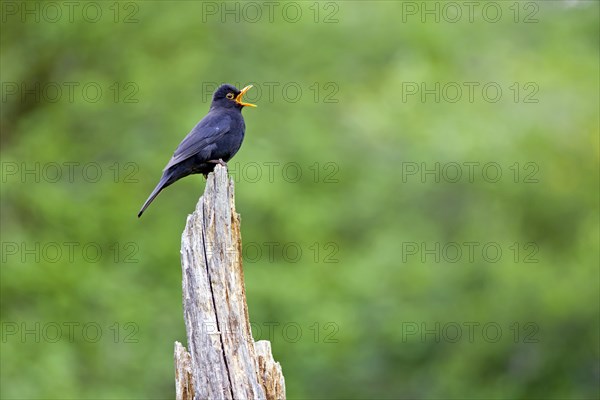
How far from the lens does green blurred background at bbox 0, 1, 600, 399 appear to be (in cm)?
1439

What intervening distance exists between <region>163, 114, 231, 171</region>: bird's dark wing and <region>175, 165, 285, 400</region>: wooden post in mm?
2264

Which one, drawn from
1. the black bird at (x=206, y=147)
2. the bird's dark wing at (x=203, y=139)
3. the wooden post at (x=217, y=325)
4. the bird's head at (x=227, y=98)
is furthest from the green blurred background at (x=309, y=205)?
the wooden post at (x=217, y=325)

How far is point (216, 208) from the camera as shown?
6207 millimetres

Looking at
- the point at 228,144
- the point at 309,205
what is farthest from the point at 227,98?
the point at 309,205

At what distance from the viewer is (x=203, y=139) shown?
28.0 ft

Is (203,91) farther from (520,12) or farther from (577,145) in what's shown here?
(520,12)

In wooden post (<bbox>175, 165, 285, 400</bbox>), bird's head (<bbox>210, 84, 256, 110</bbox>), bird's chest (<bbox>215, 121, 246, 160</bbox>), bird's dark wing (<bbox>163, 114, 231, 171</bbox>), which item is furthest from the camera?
bird's head (<bbox>210, 84, 256, 110</bbox>)

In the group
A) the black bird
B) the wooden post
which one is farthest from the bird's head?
the wooden post

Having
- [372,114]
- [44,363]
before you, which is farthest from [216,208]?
[372,114]

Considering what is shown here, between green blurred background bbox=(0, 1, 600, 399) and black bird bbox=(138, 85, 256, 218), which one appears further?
green blurred background bbox=(0, 1, 600, 399)

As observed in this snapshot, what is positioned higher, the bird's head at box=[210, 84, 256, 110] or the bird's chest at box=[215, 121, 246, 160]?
the bird's head at box=[210, 84, 256, 110]

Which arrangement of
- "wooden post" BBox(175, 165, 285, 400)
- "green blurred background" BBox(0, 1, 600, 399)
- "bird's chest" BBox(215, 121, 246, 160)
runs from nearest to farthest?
"wooden post" BBox(175, 165, 285, 400) < "bird's chest" BBox(215, 121, 246, 160) < "green blurred background" BBox(0, 1, 600, 399)

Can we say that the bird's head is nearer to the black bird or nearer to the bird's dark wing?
the black bird

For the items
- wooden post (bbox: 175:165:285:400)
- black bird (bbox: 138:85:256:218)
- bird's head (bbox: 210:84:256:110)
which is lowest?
wooden post (bbox: 175:165:285:400)
